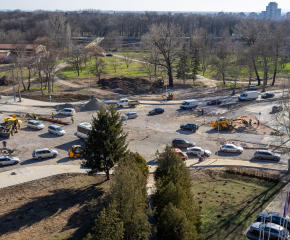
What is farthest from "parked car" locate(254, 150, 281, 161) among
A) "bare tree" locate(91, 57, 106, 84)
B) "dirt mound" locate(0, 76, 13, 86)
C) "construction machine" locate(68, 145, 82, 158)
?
"dirt mound" locate(0, 76, 13, 86)

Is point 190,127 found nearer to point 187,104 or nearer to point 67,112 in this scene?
point 187,104

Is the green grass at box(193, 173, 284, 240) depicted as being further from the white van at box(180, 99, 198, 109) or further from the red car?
the red car

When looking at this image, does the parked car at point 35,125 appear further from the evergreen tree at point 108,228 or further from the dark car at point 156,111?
the evergreen tree at point 108,228

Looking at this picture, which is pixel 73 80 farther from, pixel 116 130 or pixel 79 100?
pixel 116 130

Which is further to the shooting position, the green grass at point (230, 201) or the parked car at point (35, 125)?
the parked car at point (35, 125)

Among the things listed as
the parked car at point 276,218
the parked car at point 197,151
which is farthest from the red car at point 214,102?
the parked car at point 276,218

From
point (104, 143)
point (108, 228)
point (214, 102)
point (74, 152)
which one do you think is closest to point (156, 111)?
point (214, 102)
